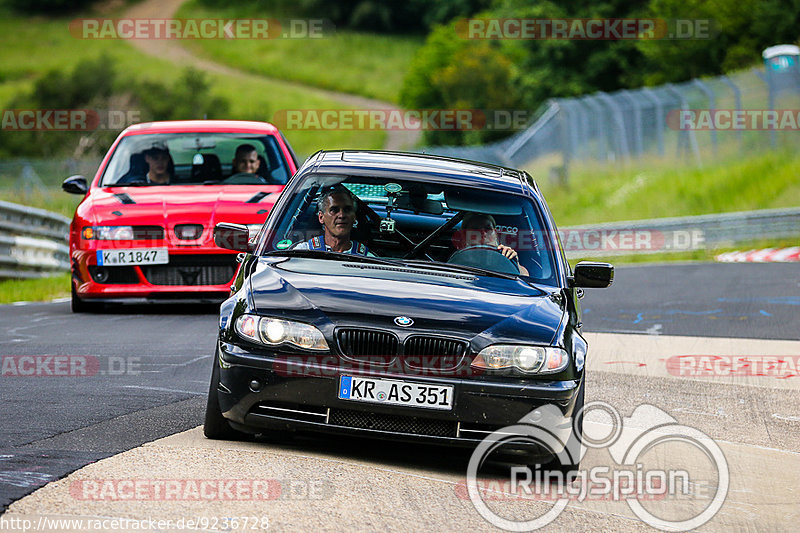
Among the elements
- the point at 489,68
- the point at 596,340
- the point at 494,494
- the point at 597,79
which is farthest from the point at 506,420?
the point at 489,68

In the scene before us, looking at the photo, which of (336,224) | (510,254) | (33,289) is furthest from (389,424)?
(33,289)

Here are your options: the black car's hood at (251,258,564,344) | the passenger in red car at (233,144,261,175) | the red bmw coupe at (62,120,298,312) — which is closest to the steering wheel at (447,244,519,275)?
the black car's hood at (251,258,564,344)

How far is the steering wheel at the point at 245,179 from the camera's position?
13234 mm

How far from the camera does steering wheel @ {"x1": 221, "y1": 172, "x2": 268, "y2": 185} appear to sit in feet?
43.4

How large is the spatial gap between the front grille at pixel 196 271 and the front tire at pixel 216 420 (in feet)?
19.3

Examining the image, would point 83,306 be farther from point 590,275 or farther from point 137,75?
point 137,75

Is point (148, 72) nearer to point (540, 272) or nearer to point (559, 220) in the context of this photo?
point (559, 220)

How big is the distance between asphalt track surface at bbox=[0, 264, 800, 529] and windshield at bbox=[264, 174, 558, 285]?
1.04 m

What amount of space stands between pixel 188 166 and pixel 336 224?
6.66m

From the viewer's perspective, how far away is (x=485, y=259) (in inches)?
280

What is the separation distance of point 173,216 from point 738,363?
16.7 feet

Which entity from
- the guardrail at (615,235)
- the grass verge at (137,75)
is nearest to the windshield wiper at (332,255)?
the guardrail at (615,235)

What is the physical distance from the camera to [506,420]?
241 inches

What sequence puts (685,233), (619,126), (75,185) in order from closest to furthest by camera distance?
(75,185), (685,233), (619,126)
